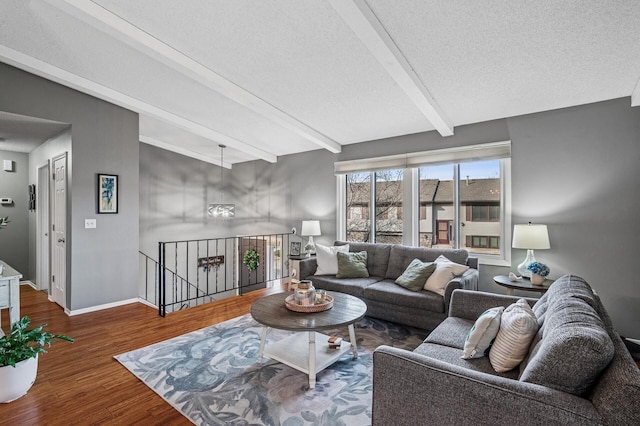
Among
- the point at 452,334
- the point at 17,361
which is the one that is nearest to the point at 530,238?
the point at 452,334

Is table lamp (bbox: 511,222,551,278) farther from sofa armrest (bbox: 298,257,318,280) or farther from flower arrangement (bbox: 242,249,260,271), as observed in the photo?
flower arrangement (bbox: 242,249,260,271)

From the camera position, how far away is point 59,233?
4.16 meters

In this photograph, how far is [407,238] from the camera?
181 inches

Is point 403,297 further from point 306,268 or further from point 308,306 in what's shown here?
point 306,268

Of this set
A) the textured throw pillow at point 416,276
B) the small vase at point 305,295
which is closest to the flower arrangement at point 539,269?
the textured throw pillow at point 416,276

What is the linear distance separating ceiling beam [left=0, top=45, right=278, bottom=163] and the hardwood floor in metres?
2.75

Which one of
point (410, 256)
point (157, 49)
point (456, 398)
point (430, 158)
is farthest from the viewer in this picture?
point (430, 158)

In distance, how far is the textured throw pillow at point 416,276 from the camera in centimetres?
336

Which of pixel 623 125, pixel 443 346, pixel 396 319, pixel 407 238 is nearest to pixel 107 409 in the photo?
pixel 443 346

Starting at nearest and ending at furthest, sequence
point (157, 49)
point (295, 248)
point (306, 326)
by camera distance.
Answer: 1. point (306, 326)
2. point (157, 49)
3. point (295, 248)

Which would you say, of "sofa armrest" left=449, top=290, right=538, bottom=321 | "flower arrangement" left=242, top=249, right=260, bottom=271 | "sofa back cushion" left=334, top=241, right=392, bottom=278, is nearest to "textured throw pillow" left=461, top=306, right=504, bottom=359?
"sofa armrest" left=449, top=290, right=538, bottom=321

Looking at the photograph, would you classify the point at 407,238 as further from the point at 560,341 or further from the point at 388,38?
the point at 560,341

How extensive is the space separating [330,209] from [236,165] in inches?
126

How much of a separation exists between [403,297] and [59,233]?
460 cm
